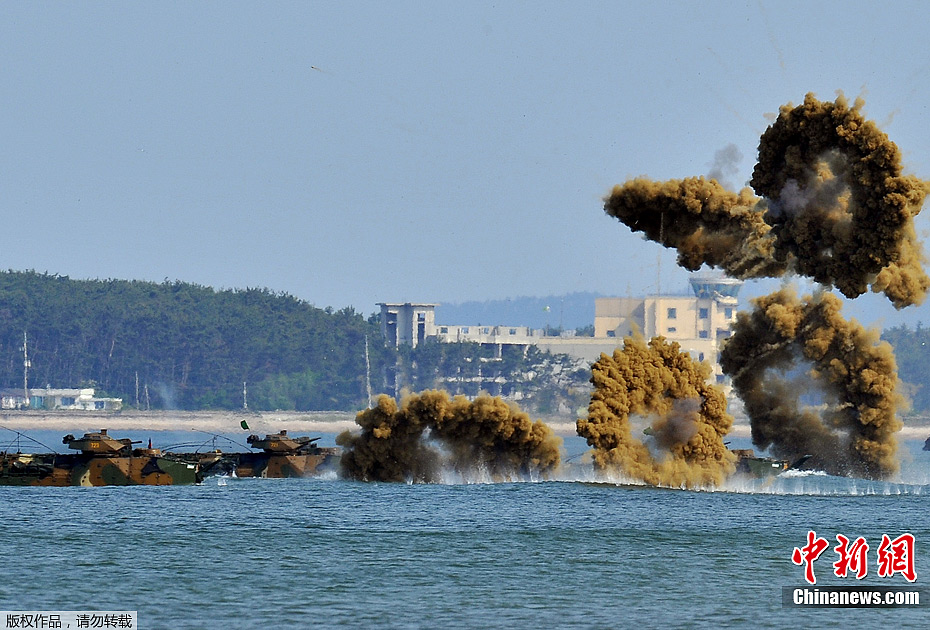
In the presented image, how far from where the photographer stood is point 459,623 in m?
46.8

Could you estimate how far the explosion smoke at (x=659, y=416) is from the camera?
87125 millimetres

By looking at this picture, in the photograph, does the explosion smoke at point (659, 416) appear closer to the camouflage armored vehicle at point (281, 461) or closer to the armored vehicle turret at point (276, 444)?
the camouflage armored vehicle at point (281, 461)

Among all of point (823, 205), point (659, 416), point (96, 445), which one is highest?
point (823, 205)

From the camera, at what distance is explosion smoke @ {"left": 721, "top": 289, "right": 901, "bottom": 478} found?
9544 cm

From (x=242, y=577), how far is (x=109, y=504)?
27723mm

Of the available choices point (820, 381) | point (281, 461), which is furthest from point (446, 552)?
point (281, 461)

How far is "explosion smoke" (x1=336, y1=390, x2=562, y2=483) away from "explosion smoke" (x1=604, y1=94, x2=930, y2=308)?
14.7 m

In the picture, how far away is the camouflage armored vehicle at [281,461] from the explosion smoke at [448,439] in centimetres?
743

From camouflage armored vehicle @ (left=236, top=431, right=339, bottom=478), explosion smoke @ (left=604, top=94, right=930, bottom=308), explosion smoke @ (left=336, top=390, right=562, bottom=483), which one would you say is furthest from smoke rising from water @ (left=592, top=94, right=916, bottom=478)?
camouflage armored vehicle @ (left=236, top=431, right=339, bottom=478)

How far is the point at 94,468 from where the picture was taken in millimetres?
93062

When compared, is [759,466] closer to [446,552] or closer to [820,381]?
[820,381]

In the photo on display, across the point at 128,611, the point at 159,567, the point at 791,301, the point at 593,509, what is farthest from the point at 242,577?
the point at 791,301

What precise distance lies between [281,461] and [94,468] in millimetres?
13300

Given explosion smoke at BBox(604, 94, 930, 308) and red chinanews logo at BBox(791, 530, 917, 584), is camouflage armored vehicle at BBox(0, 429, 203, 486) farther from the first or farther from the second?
red chinanews logo at BBox(791, 530, 917, 584)
